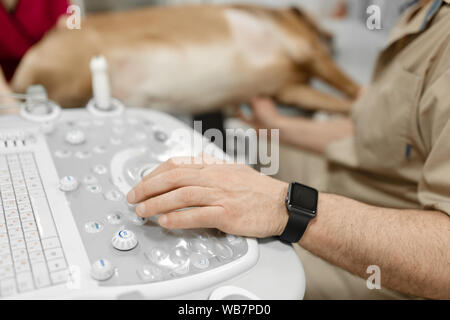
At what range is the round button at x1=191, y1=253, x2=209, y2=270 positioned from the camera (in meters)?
0.47

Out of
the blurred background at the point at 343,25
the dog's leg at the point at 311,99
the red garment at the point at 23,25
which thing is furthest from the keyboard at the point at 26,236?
the dog's leg at the point at 311,99

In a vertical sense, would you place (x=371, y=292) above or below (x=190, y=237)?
below

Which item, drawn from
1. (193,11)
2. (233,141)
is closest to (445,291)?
(233,141)

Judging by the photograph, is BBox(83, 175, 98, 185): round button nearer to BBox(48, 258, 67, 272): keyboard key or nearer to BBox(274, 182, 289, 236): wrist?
BBox(48, 258, 67, 272): keyboard key

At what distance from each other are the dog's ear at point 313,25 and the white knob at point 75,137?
4.68 feet

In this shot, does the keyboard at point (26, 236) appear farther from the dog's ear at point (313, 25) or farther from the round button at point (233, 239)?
the dog's ear at point (313, 25)

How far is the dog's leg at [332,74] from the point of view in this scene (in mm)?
1725

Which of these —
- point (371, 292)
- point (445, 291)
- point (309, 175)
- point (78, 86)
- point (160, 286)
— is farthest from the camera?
point (78, 86)

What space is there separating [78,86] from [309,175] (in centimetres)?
86

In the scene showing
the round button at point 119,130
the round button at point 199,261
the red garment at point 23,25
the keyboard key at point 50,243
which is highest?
the red garment at point 23,25

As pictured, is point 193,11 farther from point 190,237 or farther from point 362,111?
point 190,237

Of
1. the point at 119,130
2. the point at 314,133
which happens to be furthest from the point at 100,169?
the point at 314,133

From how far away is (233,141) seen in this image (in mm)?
1372

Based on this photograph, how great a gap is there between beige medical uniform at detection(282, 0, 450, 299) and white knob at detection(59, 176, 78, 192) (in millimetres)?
477
